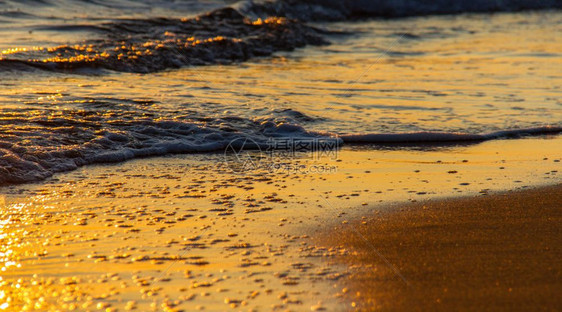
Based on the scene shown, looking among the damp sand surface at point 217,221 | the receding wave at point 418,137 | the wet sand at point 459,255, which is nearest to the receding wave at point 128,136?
the receding wave at point 418,137

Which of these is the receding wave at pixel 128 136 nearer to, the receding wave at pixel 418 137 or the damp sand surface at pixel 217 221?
the receding wave at pixel 418 137

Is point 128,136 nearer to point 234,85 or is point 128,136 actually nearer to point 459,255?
point 234,85

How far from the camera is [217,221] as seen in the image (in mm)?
3744

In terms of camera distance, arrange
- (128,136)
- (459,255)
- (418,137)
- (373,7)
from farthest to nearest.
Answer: (373,7) < (418,137) < (128,136) < (459,255)

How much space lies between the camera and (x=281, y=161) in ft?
17.0

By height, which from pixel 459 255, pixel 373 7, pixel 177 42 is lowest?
pixel 459 255

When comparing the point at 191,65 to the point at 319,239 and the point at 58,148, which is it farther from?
the point at 319,239

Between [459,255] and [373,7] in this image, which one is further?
[373,7]

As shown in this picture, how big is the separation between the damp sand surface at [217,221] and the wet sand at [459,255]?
0.21 feet

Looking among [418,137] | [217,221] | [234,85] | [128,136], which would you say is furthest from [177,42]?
[217,221]

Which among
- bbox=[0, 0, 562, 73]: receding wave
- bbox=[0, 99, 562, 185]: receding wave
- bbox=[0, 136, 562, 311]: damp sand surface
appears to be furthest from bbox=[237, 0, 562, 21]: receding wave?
bbox=[0, 136, 562, 311]: damp sand surface

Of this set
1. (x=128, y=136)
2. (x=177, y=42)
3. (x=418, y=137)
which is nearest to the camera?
(x=128, y=136)

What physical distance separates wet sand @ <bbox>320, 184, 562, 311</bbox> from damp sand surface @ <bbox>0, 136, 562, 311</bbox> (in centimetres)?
6

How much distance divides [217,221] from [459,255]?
4.25ft
